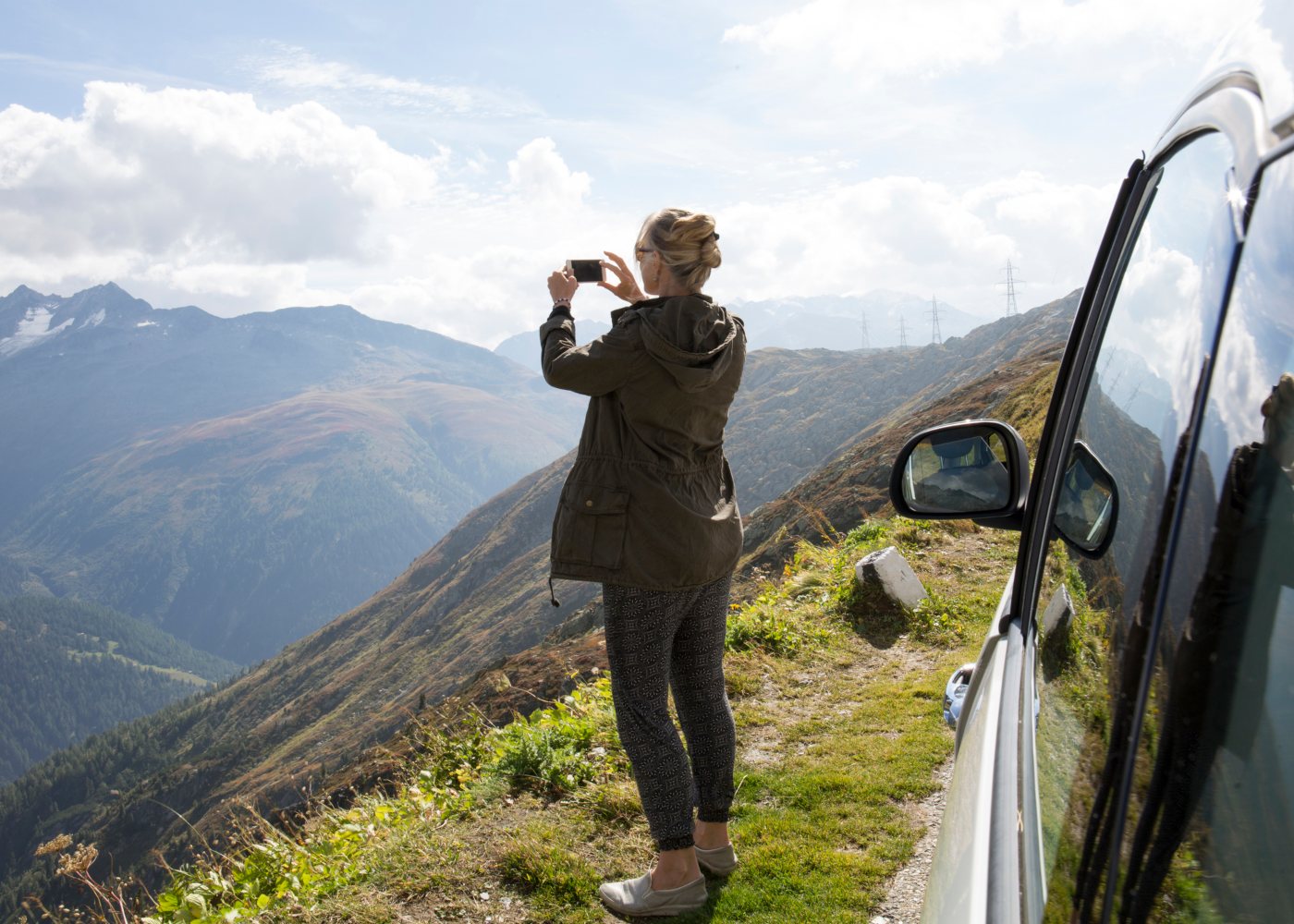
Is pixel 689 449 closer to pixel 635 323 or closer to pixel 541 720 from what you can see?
pixel 635 323

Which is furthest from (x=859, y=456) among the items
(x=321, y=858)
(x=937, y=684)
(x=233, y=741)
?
(x=233, y=741)

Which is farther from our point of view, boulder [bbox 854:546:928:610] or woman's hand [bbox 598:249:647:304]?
boulder [bbox 854:546:928:610]

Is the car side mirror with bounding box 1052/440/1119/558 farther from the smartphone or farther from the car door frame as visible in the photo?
the smartphone

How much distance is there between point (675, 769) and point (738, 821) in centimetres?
156

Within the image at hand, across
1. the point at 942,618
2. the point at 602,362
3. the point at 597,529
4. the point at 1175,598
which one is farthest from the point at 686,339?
the point at 942,618

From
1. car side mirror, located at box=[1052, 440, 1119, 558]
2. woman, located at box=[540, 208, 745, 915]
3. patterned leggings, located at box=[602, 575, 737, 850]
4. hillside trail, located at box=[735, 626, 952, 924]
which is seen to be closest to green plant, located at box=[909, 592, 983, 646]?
hillside trail, located at box=[735, 626, 952, 924]

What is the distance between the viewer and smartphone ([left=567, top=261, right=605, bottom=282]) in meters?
3.43

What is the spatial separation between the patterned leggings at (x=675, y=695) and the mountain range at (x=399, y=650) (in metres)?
68.0

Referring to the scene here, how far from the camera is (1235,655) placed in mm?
886

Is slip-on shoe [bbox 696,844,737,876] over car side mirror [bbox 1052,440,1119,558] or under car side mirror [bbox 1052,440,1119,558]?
under

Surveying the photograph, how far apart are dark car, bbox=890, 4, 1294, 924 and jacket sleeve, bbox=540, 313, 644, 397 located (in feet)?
4.73

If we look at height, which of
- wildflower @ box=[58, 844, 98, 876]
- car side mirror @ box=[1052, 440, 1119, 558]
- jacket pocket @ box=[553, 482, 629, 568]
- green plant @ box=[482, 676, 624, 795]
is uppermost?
car side mirror @ box=[1052, 440, 1119, 558]

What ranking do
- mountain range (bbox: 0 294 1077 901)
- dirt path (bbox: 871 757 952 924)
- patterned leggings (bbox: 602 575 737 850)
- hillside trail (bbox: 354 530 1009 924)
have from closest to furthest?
patterned leggings (bbox: 602 575 737 850)
dirt path (bbox: 871 757 952 924)
hillside trail (bbox: 354 530 1009 924)
mountain range (bbox: 0 294 1077 901)

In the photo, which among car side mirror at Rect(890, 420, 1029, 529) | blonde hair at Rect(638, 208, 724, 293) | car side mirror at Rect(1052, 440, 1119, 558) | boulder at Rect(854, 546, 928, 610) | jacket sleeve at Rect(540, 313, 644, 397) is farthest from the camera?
boulder at Rect(854, 546, 928, 610)
